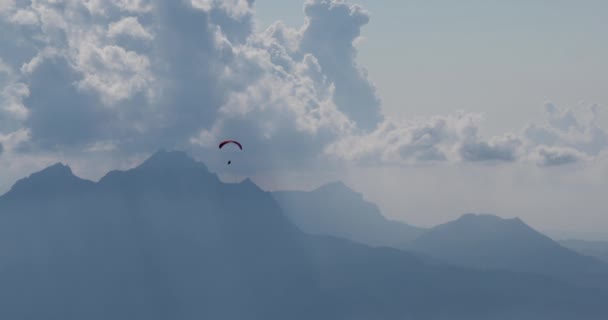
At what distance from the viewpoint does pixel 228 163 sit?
655ft

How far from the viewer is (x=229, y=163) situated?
656 feet

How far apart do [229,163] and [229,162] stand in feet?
0.97

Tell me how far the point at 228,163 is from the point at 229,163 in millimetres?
308

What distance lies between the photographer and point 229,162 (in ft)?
656

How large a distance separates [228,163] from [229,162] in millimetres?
426
